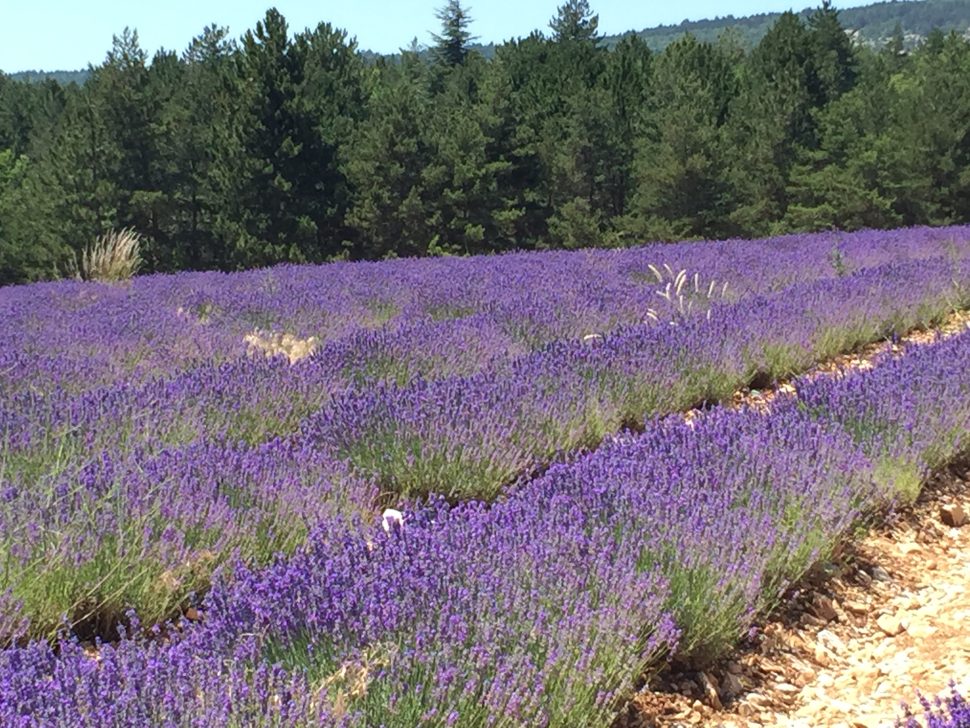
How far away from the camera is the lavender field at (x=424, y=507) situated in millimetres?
1758

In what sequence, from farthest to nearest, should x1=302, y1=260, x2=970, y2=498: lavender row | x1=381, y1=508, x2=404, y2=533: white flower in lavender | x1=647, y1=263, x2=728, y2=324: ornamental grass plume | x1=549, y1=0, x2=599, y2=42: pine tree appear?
x1=549, y1=0, x2=599, y2=42: pine tree → x1=647, y1=263, x2=728, y2=324: ornamental grass plume → x1=302, y1=260, x2=970, y2=498: lavender row → x1=381, y1=508, x2=404, y2=533: white flower in lavender

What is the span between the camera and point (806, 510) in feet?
9.22

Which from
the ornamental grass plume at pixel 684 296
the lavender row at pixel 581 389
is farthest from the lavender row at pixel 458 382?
the ornamental grass plume at pixel 684 296

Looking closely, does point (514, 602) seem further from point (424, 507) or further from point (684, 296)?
Result: point (684, 296)

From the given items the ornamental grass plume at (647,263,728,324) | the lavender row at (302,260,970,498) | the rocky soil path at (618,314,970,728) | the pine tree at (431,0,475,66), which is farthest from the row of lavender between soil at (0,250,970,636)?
the pine tree at (431,0,475,66)

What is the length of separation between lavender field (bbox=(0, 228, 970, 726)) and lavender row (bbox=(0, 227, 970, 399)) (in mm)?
57

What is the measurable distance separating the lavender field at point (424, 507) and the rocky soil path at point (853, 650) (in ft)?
0.37

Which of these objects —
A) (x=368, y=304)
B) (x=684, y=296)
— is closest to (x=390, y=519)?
(x=684, y=296)

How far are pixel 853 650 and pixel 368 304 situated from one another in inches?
208

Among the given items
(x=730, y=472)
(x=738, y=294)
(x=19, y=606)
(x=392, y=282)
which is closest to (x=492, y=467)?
(x=730, y=472)

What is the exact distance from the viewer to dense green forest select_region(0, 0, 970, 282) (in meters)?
25.2

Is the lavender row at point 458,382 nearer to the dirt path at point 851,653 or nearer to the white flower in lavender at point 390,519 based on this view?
the white flower in lavender at point 390,519

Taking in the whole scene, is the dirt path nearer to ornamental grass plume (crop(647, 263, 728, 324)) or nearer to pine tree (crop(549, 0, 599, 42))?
ornamental grass plume (crop(647, 263, 728, 324))

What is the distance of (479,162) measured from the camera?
26.6 m
